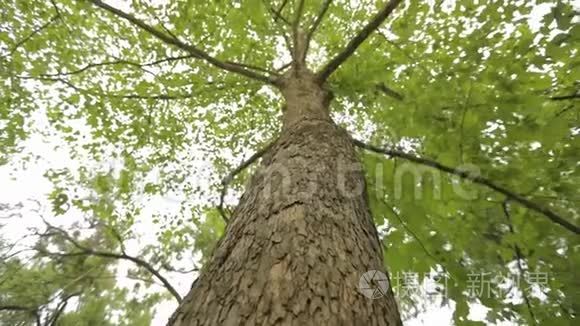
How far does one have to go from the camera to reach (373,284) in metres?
1.16

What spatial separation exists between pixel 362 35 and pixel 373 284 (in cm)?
244

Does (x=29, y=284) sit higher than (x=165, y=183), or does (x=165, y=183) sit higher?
(x=165, y=183)

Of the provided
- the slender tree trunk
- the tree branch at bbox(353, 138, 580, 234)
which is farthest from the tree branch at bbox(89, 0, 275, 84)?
the slender tree trunk

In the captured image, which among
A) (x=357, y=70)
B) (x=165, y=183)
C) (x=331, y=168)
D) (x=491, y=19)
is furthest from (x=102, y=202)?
(x=491, y=19)

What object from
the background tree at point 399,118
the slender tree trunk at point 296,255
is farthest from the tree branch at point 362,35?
the slender tree trunk at point 296,255

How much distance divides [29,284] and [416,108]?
7.08 metres

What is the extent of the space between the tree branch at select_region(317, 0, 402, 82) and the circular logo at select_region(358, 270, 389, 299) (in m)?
2.35

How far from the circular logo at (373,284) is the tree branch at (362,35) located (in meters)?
2.35

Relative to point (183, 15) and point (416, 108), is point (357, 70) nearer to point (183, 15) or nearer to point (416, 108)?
point (416, 108)

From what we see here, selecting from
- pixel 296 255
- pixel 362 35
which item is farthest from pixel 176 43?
pixel 296 255

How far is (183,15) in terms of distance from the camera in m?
3.96

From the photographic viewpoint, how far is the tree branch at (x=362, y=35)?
2.90 m

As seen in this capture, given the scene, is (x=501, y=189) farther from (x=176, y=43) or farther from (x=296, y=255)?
(x=176, y=43)

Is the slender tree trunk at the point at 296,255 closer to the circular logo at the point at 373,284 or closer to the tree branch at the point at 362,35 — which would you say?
the circular logo at the point at 373,284
